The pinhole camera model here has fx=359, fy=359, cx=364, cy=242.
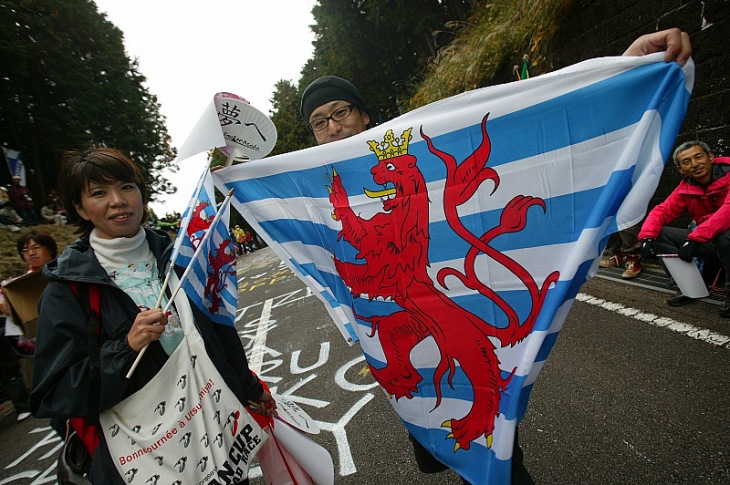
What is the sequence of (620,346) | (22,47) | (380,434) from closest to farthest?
(380,434) → (620,346) → (22,47)

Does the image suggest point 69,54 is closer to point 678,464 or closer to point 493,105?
point 493,105

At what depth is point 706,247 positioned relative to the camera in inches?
123

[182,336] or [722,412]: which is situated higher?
[182,336]

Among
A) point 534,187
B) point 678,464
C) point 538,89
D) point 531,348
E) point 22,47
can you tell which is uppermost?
point 22,47

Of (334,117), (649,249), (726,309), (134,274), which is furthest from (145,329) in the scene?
(649,249)

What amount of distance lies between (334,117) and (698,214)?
362cm

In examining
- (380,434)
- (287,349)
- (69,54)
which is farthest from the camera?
(69,54)

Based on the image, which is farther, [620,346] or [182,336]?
[620,346]

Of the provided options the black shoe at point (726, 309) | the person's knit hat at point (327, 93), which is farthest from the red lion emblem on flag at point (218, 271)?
the black shoe at point (726, 309)

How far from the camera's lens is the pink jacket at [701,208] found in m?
2.98

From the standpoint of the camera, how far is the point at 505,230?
1.41m

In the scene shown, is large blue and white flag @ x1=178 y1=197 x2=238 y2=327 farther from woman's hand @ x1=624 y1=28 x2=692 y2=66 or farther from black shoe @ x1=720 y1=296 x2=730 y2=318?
black shoe @ x1=720 y1=296 x2=730 y2=318

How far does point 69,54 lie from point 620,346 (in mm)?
21458

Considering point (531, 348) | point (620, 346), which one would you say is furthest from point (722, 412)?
point (531, 348)
